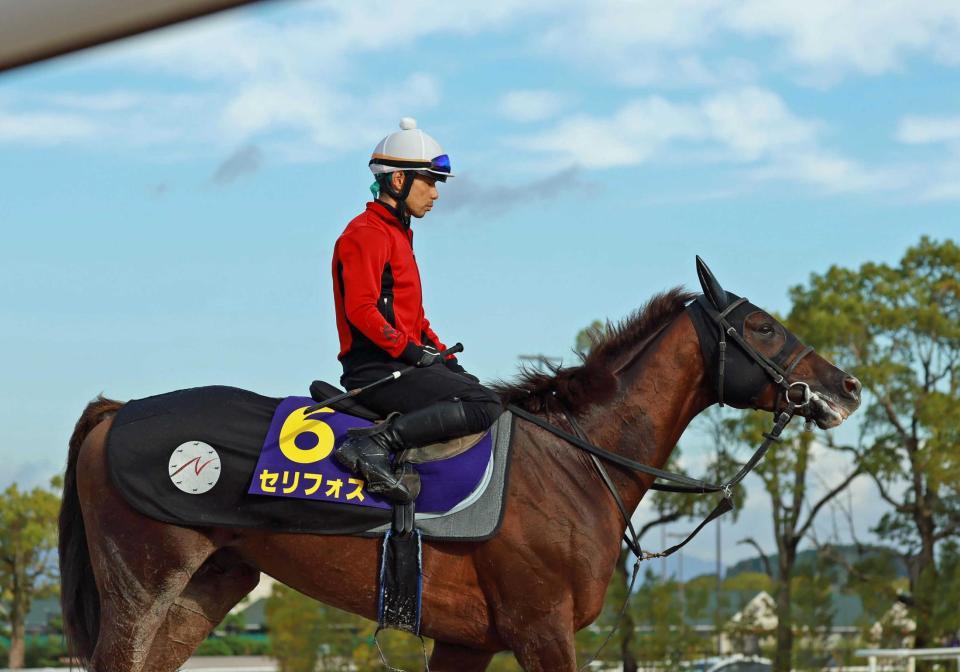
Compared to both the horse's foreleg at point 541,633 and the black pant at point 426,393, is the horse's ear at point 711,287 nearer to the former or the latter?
the black pant at point 426,393

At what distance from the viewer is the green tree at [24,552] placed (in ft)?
79.8

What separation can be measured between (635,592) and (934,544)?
18.2 ft

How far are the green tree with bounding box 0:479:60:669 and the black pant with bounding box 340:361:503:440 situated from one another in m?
20.6

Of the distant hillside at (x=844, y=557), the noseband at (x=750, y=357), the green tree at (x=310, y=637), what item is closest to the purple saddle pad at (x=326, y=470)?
the noseband at (x=750, y=357)

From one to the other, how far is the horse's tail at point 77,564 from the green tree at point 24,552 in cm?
1972

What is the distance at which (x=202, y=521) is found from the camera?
543 cm

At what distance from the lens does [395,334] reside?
5516 millimetres

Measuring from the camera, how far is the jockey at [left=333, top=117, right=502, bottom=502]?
17.7 ft

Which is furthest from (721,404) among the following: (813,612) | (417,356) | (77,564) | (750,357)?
(813,612)

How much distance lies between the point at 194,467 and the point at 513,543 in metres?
1.43

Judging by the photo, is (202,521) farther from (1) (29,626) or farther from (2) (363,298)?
(1) (29,626)

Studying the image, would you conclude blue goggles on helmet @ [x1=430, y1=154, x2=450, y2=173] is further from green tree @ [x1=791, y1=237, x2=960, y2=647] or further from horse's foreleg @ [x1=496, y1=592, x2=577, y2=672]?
green tree @ [x1=791, y1=237, x2=960, y2=647]

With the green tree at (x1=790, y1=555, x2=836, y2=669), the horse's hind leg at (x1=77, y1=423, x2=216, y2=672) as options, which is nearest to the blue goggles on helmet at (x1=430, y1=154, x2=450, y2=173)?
the horse's hind leg at (x1=77, y1=423, x2=216, y2=672)

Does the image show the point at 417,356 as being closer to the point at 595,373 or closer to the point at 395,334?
the point at 395,334
